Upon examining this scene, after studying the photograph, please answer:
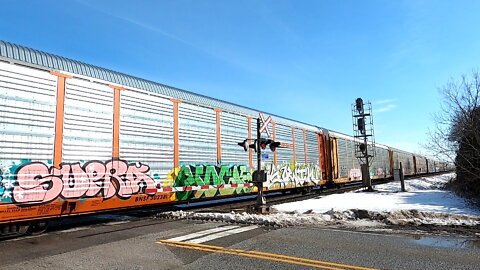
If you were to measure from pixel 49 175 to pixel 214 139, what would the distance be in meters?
6.40

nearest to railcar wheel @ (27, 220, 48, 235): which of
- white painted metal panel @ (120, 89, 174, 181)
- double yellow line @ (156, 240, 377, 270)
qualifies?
white painted metal panel @ (120, 89, 174, 181)

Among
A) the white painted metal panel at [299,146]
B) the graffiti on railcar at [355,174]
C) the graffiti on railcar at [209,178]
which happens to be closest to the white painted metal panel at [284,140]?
the white painted metal panel at [299,146]

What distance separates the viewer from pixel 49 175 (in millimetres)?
7430

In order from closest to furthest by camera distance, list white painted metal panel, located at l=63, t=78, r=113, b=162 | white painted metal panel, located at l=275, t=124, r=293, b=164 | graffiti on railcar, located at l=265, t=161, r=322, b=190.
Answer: white painted metal panel, located at l=63, t=78, r=113, b=162, graffiti on railcar, located at l=265, t=161, r=322, b=190, white painted metal panel, located at l=275, t=124, r=293, b=164

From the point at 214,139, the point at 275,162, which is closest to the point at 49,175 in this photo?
the point at 214,139

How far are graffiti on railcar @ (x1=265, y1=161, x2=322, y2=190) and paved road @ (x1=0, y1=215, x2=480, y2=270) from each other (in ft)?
24.8

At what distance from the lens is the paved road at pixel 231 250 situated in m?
5.23

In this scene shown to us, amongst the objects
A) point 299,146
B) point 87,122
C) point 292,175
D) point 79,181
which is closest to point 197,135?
point 87,122

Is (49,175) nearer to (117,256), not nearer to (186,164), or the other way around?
(117,256)

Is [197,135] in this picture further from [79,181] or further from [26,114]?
[26,114]

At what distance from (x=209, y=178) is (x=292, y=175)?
261 inches

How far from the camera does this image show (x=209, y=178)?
1227 cm

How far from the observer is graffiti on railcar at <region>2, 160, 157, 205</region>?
7.00 m

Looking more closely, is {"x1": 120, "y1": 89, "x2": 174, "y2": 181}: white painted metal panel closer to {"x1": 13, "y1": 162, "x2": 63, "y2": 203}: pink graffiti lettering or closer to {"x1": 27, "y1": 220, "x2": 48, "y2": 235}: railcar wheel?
{"x1": 13, "y1": 162, "x2": 63, "y2": 203}: pink graffiti lettering
